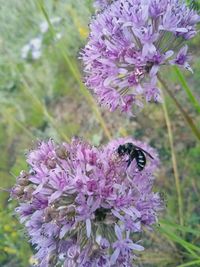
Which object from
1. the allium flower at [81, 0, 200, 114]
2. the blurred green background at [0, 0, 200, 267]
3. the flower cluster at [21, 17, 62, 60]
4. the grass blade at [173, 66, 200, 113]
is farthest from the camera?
the flower cluster at [21, 17, 62, 60]

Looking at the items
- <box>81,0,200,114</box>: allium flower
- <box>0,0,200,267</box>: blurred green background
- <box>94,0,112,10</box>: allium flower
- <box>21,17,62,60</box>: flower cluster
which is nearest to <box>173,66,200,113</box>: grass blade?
<box>81,0,200,114</box>: allium flower

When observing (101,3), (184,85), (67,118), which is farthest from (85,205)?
(67,118)

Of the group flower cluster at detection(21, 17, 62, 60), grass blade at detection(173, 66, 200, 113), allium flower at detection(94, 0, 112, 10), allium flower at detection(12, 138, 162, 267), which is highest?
flower cluster at detection(21, 17, 62, 60)

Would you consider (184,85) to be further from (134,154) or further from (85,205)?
(85,205)

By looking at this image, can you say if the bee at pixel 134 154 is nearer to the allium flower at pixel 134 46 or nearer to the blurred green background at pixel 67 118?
the allium flower at pixel 134 46

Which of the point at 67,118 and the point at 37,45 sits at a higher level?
the point at 37,45

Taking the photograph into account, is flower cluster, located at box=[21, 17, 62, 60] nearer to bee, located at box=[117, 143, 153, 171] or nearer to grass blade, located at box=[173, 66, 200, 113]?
grass blade, located at box=[173, 66, 200, 113]
